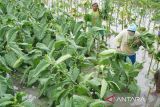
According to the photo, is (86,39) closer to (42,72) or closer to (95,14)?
(95,14)

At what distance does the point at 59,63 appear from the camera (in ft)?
19.5

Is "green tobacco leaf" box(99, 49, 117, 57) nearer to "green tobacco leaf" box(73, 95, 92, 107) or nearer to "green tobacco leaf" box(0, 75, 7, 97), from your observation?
"green tobacco leaf" box(73, 95, 92, 107)

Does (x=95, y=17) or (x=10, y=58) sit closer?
(x=10, y=58)

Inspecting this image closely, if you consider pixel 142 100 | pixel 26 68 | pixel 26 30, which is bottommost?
pixel 142 100

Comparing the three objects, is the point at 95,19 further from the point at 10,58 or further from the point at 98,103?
the point at 98,103

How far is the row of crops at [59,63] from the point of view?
5.33 meters

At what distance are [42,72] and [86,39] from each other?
2296mm

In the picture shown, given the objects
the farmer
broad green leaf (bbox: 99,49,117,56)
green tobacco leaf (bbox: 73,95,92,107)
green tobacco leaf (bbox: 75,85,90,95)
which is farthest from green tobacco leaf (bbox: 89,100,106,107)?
the farmer

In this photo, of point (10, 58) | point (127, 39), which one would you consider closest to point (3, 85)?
point (10, 58)

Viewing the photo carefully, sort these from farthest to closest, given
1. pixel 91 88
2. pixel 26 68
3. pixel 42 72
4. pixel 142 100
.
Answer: pixel 26 68 → pixel 142 100 → pixel 42 72 → pixel 91 88

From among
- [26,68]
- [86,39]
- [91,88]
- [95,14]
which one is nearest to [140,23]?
[95,14]

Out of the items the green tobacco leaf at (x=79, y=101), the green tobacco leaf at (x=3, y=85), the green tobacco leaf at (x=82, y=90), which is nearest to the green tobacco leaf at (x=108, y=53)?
the green tobacco leaf at (x=82, y=90)

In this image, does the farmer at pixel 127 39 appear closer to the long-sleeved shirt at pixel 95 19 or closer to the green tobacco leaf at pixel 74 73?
the green tobacco leaf at pixel 74 73

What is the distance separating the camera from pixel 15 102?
490cm
